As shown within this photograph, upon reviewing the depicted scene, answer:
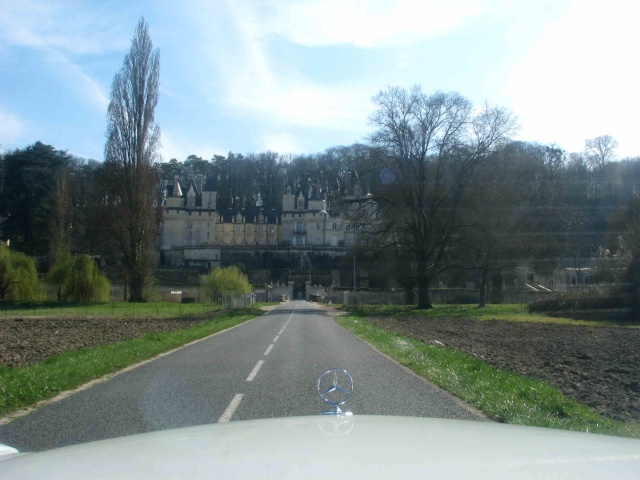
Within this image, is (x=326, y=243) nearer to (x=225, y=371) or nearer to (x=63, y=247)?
(x=63, y=247)

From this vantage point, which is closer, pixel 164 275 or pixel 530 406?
pixel 530 406

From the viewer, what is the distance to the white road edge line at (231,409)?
845cm

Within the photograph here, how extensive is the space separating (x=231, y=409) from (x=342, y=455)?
5.76 metres

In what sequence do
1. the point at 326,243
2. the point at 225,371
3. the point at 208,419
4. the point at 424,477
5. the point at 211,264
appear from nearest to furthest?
the point at 424,477 → the point at 208,419 → the point at 225,371 → the point at 211,264 → the point at 326,243

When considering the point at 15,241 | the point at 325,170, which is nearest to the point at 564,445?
the point at 15,241

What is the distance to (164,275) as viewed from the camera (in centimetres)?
10781

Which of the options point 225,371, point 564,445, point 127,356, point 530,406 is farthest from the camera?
point 127,356

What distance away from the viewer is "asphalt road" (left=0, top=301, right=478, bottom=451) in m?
8.15

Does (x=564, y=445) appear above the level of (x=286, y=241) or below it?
below

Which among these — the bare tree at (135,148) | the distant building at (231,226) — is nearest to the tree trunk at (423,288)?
the bare tree at (135,148)

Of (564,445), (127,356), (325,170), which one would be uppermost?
(325,170)

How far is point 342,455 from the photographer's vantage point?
3744mm

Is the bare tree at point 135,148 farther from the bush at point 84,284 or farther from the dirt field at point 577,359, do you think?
the dirt field at point 577,359

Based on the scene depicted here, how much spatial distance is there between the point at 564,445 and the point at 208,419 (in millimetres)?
5422
